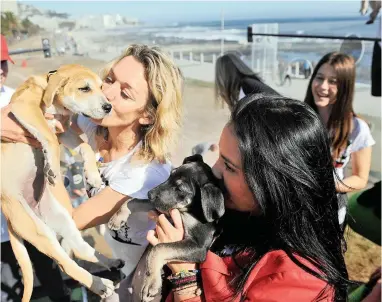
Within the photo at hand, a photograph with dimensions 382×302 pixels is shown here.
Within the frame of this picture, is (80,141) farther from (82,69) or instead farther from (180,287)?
(180,287)

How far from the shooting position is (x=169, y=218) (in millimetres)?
1605

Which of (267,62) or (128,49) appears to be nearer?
(128,49)

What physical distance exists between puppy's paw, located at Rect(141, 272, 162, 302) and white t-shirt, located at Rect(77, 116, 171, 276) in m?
0.30

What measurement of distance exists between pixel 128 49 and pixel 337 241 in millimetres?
1241

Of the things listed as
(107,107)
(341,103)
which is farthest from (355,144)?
(107,107)

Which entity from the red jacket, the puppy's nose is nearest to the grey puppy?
the red jacket

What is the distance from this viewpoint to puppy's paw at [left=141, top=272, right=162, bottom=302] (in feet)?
4.92

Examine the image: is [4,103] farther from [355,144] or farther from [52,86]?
[355,144]

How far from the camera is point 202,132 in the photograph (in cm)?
793

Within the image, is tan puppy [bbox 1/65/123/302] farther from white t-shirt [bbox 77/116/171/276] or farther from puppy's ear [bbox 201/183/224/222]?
puppy's ear [bbox 201/183/224/222]

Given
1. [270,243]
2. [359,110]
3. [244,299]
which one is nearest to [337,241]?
[270,243]

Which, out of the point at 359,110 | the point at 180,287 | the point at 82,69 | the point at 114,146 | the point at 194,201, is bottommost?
the point at 359,110

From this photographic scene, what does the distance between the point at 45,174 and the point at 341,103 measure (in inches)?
97.8

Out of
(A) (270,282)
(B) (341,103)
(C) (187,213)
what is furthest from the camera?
(B) (341,103)
